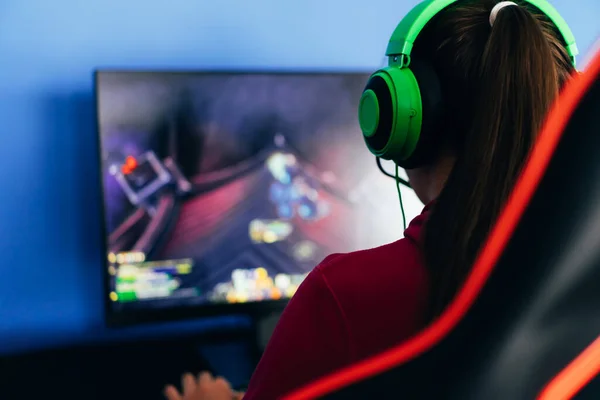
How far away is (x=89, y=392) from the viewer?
4.12 feet

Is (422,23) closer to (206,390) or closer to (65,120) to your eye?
(206,390)

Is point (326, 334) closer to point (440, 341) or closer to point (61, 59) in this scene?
point (440, 341)

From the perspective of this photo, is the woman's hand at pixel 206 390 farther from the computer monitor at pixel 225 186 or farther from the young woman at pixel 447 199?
the computer monitor at pixel 225 186

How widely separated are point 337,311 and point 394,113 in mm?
251

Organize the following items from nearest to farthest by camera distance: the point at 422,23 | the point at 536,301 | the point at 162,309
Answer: the point at 536,301 < the point at 422,23 < the point at 162,309

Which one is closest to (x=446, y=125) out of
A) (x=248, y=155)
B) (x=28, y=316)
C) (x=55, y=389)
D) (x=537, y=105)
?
(x=537, y=105)

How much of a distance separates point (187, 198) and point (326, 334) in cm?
85

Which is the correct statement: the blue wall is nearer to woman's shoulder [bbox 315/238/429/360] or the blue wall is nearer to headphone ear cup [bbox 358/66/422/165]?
headphone ear cup [bbox 358/66/422/165]

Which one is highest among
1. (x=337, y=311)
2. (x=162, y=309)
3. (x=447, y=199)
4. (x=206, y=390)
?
(x=447, y=199)

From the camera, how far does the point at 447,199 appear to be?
0.54 m

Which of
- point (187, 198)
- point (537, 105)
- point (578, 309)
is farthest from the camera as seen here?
point (187, 198)

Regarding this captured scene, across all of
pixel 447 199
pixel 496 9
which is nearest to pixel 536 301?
pixel 447 199

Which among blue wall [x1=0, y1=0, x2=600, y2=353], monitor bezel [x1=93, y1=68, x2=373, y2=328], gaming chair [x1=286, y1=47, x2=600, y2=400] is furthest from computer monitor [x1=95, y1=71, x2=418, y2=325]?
gaming chair [x1=286, y1=47, x2=600, y2=400]

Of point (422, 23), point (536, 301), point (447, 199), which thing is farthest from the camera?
point (422, 23)
